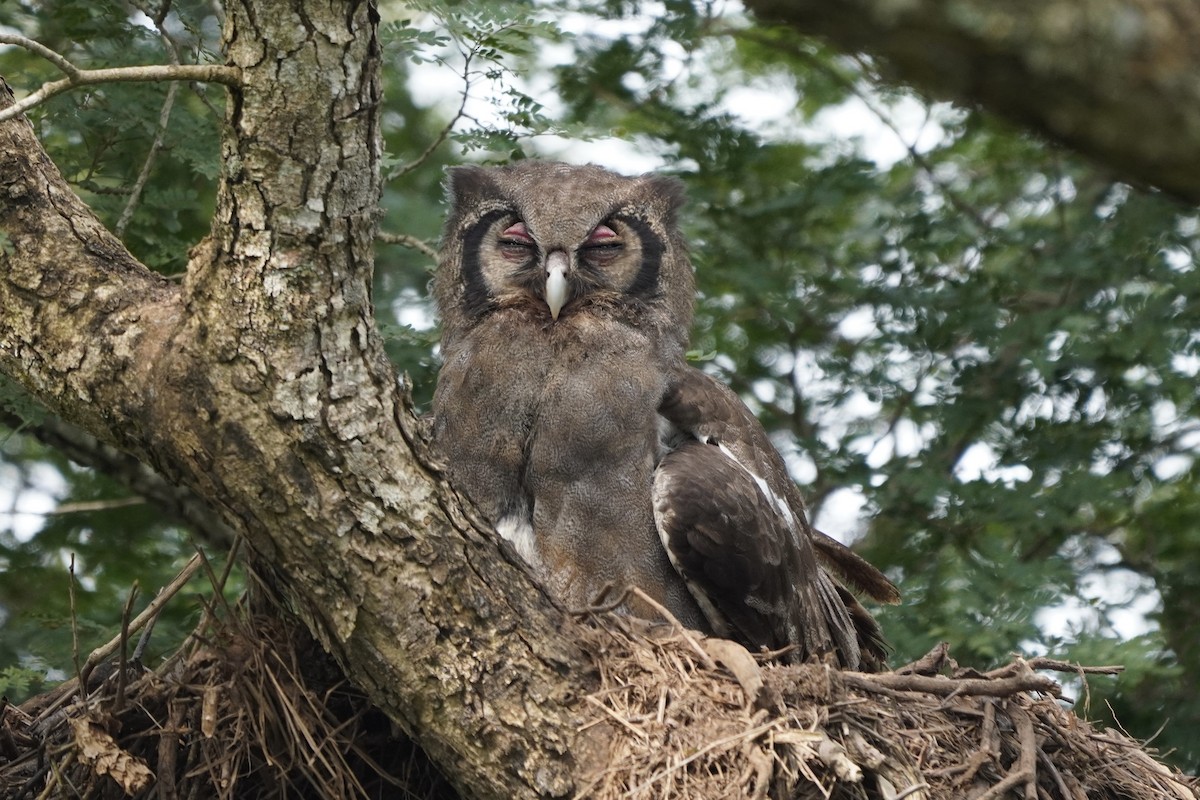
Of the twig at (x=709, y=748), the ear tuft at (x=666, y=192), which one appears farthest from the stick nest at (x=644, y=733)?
the ear tuft at (x=666, y=192)

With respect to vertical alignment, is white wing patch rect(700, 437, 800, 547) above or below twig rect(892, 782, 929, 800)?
above

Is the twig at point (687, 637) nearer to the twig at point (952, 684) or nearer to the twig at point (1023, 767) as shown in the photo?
the twig at point (952, 684)

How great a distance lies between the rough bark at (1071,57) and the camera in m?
1.49

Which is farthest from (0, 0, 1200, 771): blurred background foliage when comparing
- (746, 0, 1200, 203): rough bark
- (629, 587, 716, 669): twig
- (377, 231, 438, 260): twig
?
(746, 0, 1200, 203): rough bark

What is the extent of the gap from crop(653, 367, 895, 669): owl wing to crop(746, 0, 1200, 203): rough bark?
8.38 feet

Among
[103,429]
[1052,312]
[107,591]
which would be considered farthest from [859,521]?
[103,429]

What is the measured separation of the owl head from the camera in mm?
4535

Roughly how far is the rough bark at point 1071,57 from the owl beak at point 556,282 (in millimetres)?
2852

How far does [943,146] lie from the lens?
22.6 feet

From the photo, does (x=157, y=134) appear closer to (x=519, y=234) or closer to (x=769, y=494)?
(x=519, y=234)

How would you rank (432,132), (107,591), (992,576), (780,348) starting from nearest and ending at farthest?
(992,576) < (107,591) < (780,348) < (432,132)

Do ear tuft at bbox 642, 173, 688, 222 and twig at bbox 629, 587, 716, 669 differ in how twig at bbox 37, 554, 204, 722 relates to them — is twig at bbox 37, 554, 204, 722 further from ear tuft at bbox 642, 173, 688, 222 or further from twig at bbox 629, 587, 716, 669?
ear tuft at bbox 642, 173, 688, 222

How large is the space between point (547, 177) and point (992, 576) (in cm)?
243

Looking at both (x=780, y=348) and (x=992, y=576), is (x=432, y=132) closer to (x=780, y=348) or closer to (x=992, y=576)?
(x=780, y=348)
